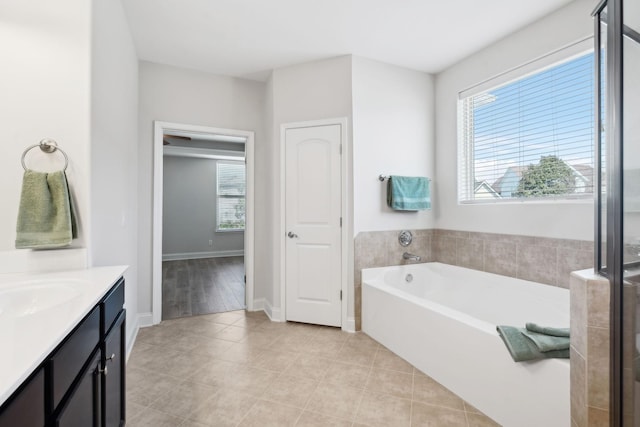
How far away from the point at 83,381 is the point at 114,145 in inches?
61.3

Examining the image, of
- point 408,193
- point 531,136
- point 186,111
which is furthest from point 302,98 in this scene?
point 531,136

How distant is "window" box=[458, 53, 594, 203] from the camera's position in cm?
213

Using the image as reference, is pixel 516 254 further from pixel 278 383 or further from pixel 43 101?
pixel 43 101

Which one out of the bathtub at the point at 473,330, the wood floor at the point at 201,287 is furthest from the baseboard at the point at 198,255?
the bathtub at the point at 473,330

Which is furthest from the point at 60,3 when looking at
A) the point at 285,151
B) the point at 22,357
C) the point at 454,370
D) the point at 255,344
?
the point at 454,370

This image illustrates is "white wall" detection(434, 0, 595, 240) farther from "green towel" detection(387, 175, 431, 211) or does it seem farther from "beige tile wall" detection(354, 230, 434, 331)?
"beige tile wall" detection(354, 230, 434, 331)

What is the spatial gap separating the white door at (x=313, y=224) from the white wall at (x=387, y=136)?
0.73 ft

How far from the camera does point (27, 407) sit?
604 millimetres

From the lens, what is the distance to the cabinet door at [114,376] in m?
1.16

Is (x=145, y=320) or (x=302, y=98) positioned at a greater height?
(x=302, y=98)

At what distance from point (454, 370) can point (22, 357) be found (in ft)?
6.68

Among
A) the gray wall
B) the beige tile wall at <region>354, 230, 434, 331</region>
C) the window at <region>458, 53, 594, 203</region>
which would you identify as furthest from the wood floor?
the window at <region>458, 53, 594, 203</region>

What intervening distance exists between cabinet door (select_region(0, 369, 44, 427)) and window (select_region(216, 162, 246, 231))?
6594 millimetres

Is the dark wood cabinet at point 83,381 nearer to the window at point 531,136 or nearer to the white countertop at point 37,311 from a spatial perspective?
the white countertop at point 37,311
